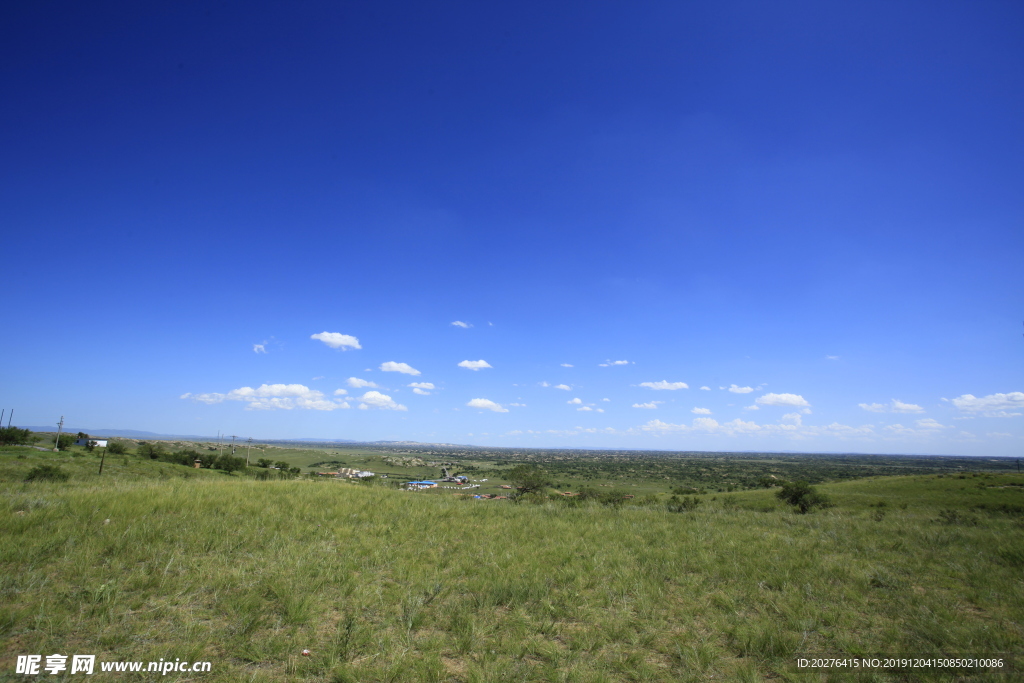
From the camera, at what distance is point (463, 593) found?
713cm

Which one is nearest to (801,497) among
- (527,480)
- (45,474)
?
(527,480)

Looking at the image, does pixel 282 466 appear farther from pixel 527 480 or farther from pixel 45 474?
pixel 527 480

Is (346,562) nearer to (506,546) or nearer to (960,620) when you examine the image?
(506,546)

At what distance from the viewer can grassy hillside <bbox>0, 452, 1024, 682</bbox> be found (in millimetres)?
4992

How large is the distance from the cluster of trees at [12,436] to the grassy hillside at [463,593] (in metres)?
57.4

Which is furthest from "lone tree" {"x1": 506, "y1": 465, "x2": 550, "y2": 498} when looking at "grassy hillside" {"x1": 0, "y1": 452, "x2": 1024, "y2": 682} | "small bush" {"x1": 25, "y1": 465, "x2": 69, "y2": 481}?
"small bush" {"x1": 25, "y1": 465, "x2": 69, "y2": 481}

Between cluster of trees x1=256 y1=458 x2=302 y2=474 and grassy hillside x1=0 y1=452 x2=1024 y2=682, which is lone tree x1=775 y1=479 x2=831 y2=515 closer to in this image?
grassy hillside x1=0 y1=452 x2=1024 y2=682

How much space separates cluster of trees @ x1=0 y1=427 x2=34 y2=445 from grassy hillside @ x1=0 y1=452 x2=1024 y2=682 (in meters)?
57.4

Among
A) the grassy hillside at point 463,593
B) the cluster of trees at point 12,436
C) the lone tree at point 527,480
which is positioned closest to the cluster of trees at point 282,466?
the cluster of trees at point 12,436

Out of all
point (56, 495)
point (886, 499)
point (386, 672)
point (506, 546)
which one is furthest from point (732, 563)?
point (886, 499)

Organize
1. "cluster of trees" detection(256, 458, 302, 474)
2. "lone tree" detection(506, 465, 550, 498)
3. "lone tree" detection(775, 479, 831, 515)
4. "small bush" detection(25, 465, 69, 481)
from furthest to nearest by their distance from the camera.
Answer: "cluster of trees" detection(256, 458, 302, 474) → "lone tree" detection(775, 479, 831, 515) → "lone tree" detection(506, 465, 550, 498) → "small bush" detection(25, 465, 69, 481)

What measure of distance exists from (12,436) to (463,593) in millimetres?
70035

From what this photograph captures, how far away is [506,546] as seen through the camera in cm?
995

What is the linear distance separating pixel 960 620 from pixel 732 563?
139 inches
